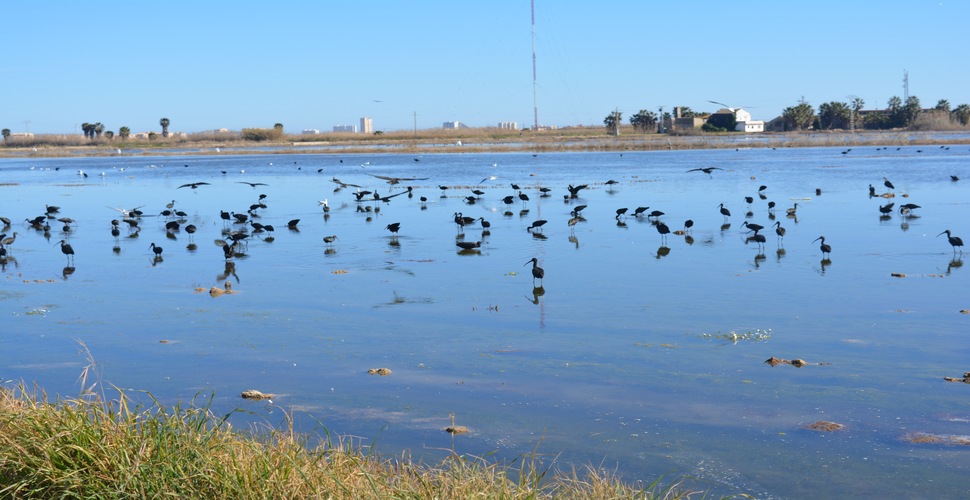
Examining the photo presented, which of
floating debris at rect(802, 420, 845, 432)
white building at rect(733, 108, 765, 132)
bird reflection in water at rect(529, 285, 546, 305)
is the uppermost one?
white building at rect(733, 108, 765, 132)

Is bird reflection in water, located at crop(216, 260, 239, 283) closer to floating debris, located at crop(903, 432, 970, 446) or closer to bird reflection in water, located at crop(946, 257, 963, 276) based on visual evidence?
floating debris, located at crop(903, 432, 970, 446)

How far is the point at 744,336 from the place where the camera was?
932cm

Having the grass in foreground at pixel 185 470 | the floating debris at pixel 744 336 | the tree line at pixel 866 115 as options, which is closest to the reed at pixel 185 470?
the grass in foreground at pixel 185 470

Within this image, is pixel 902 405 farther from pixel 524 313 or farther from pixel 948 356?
pixel 524 313

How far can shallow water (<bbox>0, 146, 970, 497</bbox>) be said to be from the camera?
6.50m

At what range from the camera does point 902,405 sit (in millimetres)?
7133

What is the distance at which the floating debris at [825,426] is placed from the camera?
21.9 ft

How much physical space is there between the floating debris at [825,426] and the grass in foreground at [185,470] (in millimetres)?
1808

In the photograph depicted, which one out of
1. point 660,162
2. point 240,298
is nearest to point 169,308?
point 240,298

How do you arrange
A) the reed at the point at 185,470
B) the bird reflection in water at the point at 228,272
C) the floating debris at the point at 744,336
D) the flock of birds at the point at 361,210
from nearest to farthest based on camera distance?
1. the reed at the point at 185,470
2. the floating debris at the point at 744,336
3. the bird reflection in water at the point at 228,272
4. the flock of birds at the point at 361,210

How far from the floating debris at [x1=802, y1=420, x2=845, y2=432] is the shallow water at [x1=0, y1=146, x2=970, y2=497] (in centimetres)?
7

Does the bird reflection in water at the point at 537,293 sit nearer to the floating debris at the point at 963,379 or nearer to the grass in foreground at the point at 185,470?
the floating debris at the point at 963,379

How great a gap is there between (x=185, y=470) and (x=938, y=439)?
4754 millimetres

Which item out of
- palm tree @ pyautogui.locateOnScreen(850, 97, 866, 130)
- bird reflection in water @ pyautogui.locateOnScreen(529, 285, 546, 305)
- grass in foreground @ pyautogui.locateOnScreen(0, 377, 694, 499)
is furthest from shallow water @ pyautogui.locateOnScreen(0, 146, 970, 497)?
palm tree @ pyautogui.locateOnScreen(850, 97, 866, 130)
